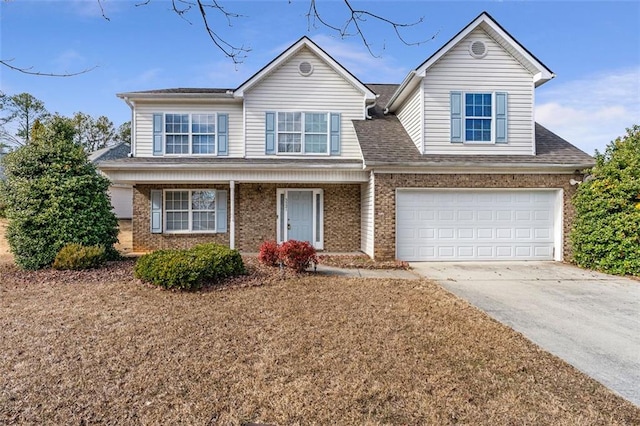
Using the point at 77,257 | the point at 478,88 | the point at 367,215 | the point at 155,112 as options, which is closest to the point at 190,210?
the point at 155,112

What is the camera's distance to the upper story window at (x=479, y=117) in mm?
11117

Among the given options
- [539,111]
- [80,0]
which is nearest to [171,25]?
[80,0]

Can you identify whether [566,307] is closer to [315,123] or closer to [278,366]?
[278,366]

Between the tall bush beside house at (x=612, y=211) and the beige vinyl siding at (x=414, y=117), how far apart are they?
4999 millimetres

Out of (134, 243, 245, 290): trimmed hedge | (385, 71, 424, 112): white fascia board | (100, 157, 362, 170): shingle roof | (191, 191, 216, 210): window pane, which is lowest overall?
(134, 243, 245, 290): trimmed hedge

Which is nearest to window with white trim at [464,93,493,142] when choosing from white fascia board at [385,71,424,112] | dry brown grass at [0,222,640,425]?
white fascia board at [385,71,424,112]

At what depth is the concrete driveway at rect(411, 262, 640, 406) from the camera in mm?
4200

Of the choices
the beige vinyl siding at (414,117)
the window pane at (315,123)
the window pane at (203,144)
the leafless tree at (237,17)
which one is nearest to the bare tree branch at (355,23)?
the leafless tree at (237,17)

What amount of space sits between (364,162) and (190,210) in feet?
21.9

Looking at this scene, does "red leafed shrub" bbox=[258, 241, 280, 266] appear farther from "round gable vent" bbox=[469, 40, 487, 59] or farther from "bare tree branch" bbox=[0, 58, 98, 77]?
"round gable vent" bbox=[469, 40, 487, 59]

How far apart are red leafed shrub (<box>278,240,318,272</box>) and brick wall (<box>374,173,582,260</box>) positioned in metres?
2.77

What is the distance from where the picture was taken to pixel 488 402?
320cm

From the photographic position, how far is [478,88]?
441 inches

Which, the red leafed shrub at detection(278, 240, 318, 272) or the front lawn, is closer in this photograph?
the front lawn
